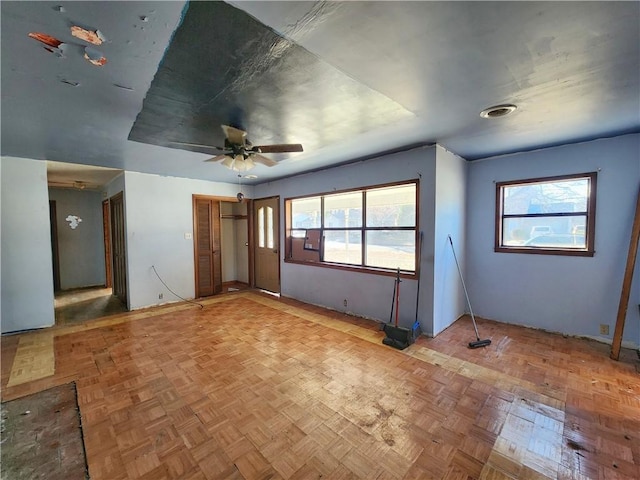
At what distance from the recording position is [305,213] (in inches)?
208

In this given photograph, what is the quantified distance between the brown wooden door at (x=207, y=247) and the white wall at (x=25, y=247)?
7.08ft

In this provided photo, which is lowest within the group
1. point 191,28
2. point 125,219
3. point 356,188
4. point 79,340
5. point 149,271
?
point 79,340

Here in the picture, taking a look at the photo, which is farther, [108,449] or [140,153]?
[140,153]

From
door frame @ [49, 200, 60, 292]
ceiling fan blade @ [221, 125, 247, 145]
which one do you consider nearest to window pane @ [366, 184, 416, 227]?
ceiling fan blade @ [221, 125, 247, 145]

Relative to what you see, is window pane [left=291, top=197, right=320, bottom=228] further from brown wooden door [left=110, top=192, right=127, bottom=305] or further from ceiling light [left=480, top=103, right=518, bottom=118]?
brown wooden door [left=110, top=192, right=127, bottom=305]

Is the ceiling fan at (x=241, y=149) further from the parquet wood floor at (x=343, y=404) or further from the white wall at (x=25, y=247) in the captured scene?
the white wall at (x=25, y=247)

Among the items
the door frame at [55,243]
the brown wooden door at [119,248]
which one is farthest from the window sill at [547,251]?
the door frame at [55,243]

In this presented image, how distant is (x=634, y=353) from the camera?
9.68 feet

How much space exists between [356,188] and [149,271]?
3.97 metres

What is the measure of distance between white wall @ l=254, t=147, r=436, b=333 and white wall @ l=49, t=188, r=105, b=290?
4724mm

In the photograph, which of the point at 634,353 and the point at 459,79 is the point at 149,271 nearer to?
the point at 459,79

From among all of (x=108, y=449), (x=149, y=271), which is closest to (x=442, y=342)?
(x=108, y=449)

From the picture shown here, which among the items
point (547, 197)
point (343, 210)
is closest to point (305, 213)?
point (343, 210)

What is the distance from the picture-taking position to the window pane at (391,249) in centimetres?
375
